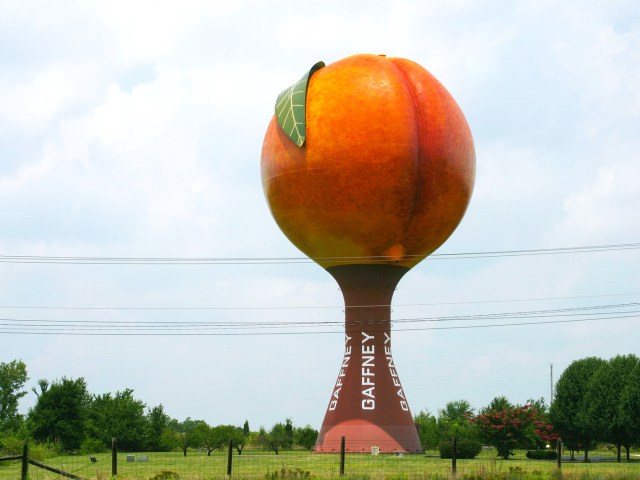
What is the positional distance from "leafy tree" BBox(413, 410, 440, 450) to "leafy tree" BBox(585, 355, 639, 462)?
26.2 feet

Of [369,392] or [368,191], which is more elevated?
[368,191]

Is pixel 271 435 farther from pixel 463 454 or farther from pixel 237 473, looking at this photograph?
pixel 237 473

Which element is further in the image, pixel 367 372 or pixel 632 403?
pixel 632 403

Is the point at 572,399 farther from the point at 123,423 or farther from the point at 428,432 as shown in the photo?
the point at 123,423

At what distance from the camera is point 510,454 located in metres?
41.8

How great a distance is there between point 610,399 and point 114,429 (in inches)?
958

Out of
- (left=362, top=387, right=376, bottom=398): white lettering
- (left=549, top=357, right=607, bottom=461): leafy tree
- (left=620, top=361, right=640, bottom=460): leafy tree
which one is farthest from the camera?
(left=549, top=357, right=607, bottom=461): leafy tree

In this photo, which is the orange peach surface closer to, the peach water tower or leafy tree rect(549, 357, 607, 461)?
the peach water tower

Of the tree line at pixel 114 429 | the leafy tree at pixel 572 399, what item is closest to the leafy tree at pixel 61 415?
the tree line at pixel 114 429

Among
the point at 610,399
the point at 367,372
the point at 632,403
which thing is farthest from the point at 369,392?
the point at 610,399

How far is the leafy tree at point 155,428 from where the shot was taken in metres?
45.3

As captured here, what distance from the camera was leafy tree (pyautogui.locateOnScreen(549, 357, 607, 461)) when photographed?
168 ft

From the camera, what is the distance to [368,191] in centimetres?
3303

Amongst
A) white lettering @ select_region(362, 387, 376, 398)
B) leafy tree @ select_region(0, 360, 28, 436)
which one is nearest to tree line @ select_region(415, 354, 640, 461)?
white lettering @ select_region(362, 387, 376, 398)
